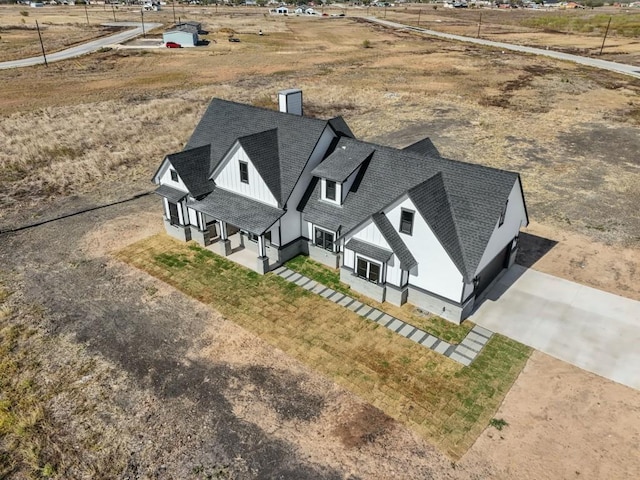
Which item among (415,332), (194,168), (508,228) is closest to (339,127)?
(194,168)

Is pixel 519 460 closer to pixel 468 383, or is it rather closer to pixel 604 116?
pixel 468 383

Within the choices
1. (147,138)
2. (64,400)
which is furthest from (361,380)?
(147,138)

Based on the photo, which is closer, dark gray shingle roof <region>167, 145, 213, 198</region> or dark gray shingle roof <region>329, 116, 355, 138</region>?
dark gray shingle roof <region>167, 145, 213, 198</region>

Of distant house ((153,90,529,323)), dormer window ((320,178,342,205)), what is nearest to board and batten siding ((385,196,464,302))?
distant house ((153,90,529,323))

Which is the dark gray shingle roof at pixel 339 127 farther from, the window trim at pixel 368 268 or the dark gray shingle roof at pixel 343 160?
the window trim at pixel 368 268

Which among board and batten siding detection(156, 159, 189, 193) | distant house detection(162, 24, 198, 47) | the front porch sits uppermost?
distant house detection(162, 24, 198, 47)

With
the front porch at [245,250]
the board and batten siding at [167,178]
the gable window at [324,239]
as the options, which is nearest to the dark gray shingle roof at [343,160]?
the gable window at [324,239]

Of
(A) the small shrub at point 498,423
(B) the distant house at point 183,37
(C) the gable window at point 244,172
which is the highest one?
(B) the distant house at point 183,37

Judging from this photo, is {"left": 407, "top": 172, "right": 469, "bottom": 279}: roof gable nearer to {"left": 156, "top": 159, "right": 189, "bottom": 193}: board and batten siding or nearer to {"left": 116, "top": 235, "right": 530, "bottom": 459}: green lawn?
{"left": 116, "top": 235, "right": 530, "bottom": 459}: green lawn
